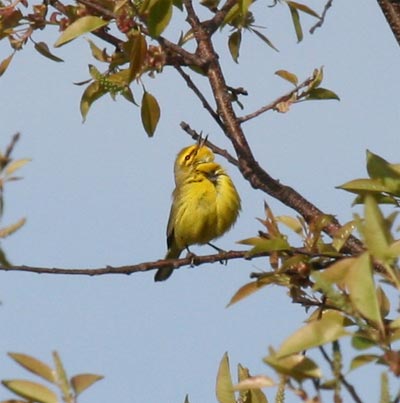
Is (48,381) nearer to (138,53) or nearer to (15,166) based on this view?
(15,166)

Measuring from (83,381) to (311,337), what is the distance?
47cm

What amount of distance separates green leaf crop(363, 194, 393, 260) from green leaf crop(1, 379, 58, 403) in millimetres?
705

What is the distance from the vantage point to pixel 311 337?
7.07ft

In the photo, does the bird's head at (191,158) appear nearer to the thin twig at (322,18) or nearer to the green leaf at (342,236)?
the thin twig at (322,18)

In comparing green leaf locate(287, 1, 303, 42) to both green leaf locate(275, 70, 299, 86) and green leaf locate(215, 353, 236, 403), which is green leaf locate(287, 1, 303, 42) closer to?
green leaf locate(275, 70, 299, 86)

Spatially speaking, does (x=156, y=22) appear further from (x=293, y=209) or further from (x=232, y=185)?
(x=232, y=185)

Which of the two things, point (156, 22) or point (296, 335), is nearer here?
point (296, 335)

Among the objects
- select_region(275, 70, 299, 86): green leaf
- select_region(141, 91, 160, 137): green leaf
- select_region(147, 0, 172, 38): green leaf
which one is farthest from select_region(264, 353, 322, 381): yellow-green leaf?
select_region(275, 70, 299, 86): green leaf

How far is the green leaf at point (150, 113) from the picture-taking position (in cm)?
413

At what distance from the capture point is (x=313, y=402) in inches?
81.0

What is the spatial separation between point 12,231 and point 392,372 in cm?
80

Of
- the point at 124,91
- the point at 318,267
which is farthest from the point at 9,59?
the point at 318,267

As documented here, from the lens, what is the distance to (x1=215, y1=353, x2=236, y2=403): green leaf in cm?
297

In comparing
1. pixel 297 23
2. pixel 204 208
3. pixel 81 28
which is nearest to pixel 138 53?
pixel 81 28
